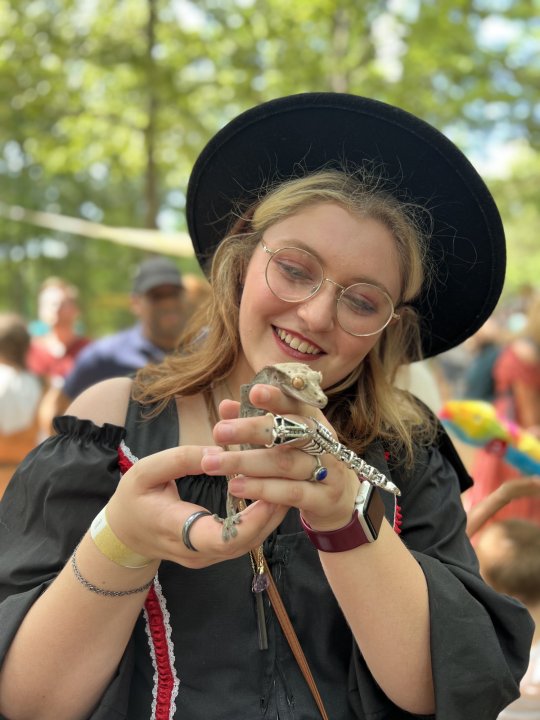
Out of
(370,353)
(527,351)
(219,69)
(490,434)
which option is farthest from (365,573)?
(219,69)

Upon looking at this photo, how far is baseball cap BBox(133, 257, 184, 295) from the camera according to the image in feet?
19.8

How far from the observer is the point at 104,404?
1845mm

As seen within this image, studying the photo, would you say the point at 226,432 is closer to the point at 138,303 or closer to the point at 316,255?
the point at 316,255

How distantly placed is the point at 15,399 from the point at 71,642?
420 cm

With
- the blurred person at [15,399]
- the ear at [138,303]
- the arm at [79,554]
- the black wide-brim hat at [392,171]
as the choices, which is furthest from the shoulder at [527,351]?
the arm at [79,554]

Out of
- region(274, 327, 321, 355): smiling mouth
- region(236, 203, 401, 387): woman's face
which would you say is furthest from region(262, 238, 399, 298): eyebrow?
region(274, 327, 321, 355): smiling mouth

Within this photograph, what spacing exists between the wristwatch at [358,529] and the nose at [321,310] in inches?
14.8

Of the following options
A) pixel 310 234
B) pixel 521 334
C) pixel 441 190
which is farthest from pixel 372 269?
pixel 521 334

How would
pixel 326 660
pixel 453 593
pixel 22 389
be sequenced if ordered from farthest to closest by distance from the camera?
1. pixel 22 389
2. pixel 326 660
3. pixel 453 593

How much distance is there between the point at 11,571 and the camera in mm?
1623

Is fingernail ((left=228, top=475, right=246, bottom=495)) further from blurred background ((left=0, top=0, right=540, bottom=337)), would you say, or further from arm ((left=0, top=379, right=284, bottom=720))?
blurred background ((left=0, top=0, right=540, bottom=337))

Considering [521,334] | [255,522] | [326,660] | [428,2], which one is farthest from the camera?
[428,2]

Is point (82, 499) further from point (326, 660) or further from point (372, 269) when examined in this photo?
point (372, 269)

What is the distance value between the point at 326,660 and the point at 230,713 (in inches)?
9.1
